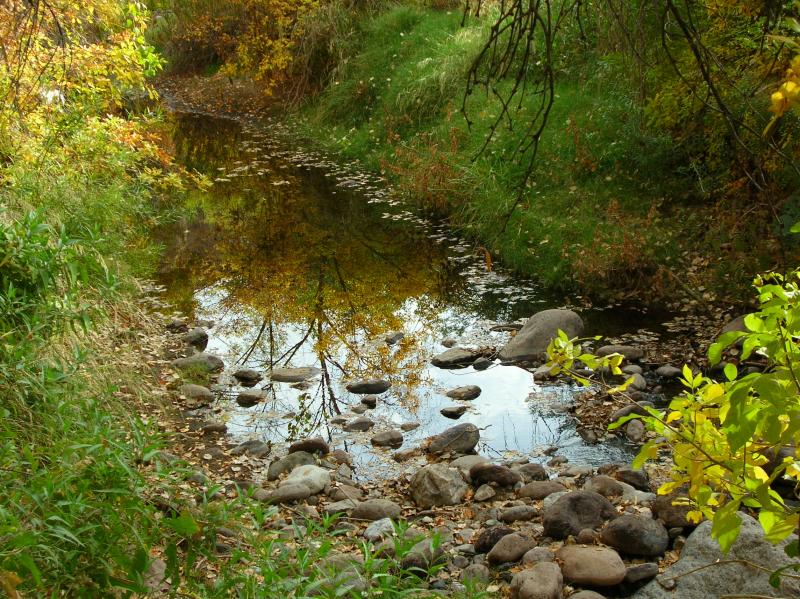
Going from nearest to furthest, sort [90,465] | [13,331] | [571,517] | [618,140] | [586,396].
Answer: [90,465] → [13,331] → [571,517] → [586,396] → [618,140]

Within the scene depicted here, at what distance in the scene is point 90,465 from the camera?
287cm

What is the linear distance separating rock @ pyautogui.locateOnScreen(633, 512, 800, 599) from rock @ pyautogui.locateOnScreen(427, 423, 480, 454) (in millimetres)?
1690

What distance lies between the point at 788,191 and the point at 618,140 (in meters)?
2.32

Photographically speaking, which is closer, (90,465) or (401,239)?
(90,465)

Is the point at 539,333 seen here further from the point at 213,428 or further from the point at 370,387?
the point at 213,428

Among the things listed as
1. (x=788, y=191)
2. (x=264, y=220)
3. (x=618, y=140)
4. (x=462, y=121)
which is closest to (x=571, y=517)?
(x=788, y=191)

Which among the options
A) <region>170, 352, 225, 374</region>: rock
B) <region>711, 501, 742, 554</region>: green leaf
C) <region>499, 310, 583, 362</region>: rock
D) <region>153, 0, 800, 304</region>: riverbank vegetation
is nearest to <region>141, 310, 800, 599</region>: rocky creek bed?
<region>170, 352, 225, 374</region>: rock

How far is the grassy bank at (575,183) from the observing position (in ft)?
23.5

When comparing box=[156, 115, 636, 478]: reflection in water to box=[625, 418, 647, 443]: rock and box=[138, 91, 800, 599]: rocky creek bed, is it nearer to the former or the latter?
box=[138, 91, 800, 599]: rocky creek bed

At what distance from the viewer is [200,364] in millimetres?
6270

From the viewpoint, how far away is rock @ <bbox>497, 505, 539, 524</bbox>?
430 cm

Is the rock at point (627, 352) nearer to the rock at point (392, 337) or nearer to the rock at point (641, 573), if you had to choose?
the rock at point (392, 337)

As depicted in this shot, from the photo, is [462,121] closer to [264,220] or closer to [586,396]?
[264,220]

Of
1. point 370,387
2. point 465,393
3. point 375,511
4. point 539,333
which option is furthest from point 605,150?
point 375,511
